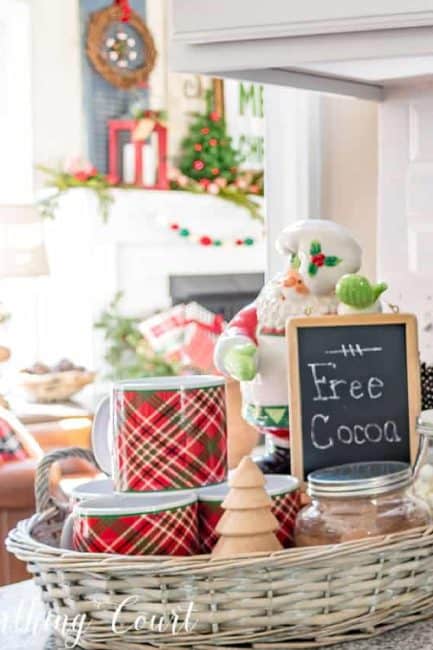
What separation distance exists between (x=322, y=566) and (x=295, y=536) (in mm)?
89

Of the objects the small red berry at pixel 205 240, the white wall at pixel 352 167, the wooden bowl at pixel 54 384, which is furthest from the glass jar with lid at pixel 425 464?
the small red berry at pixel 205 240

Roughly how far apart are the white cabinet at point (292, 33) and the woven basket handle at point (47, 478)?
41 cm

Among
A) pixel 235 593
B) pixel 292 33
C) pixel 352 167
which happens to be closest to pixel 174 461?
pixel 235 593

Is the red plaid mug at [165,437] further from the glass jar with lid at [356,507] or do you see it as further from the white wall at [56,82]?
the white wall at [56,82]

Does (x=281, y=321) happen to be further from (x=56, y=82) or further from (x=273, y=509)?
(x=56, y=82)

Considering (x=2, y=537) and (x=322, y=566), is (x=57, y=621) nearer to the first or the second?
(x=322, y=566)

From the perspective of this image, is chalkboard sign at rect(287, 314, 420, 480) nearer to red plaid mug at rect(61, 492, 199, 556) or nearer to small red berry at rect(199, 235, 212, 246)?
red plaid mug at rect(61, 492, 199, 556)

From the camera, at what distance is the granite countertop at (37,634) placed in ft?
3.31

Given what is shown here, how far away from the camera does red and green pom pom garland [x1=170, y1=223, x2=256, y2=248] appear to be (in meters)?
6.89

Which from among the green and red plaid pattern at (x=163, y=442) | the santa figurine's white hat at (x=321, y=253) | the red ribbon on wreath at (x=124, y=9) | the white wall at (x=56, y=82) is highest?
the red ribbon on wreath at (x=124, y=9)

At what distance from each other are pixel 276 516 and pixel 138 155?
5749 millimetres

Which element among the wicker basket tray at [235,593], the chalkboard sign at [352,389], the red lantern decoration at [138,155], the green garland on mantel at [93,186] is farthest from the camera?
Answer: the red lantern decoration at [138,155]

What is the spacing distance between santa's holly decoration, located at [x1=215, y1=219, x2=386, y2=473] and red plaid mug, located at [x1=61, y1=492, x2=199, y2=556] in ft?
0.88

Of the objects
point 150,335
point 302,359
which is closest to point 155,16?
point 150,335
